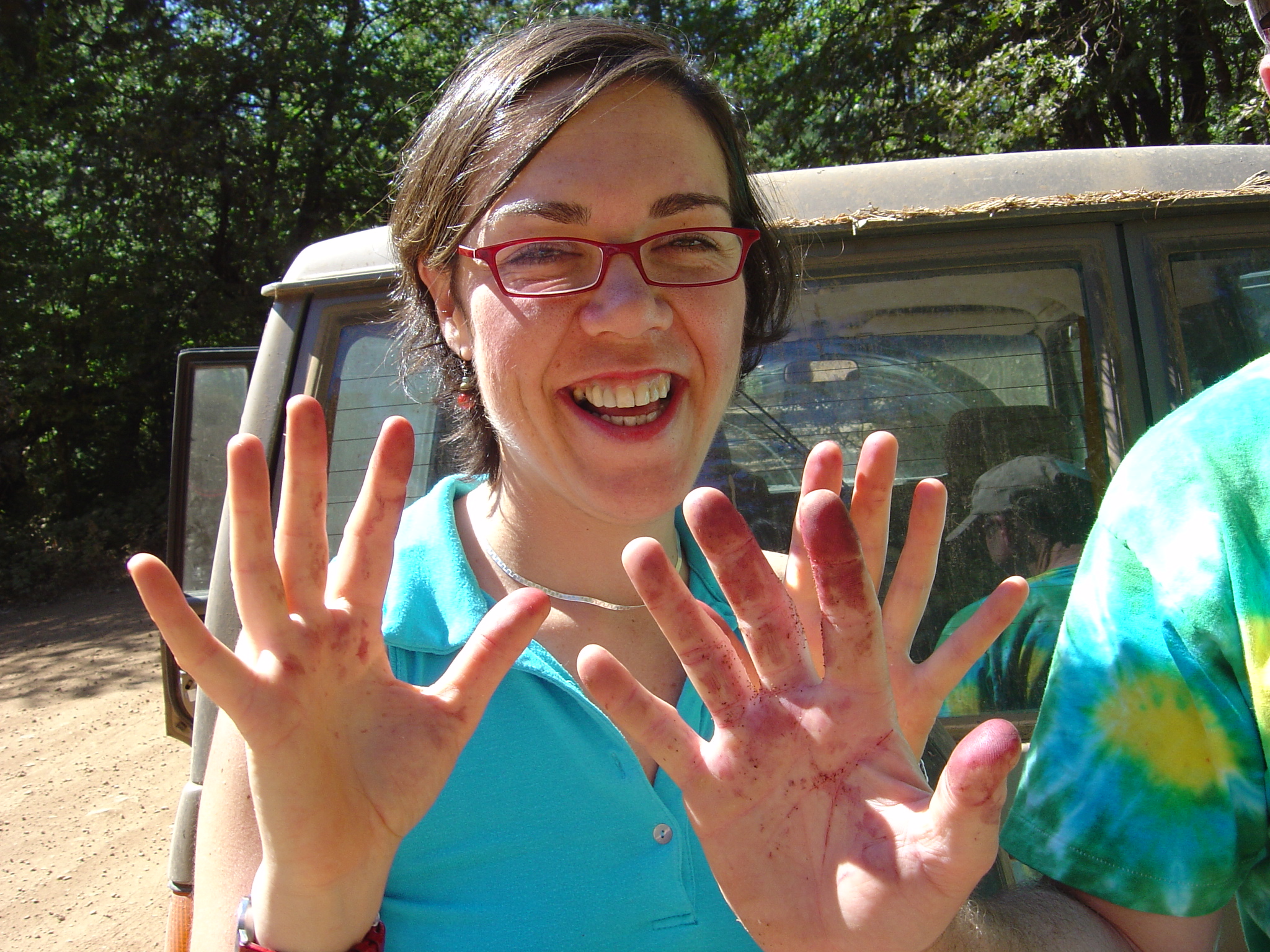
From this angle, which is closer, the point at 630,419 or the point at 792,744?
the point at 792,744

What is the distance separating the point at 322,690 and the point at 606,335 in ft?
1.96

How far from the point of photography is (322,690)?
0.99 m

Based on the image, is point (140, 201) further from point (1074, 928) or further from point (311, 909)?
point (1074, 928)

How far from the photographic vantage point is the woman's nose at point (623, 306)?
1.27m

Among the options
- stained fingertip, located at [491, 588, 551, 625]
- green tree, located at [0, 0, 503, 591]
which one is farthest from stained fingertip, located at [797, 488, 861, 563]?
green tree, located at [0, 0, 503, 591]

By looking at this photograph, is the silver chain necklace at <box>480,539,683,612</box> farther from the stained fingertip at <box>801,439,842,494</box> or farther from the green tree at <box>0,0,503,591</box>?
the green tree at <box>0,0,503,591</box>

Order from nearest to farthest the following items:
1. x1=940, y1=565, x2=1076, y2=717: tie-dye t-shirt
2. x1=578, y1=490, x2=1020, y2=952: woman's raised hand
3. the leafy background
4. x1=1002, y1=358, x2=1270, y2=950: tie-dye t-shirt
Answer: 1. x1=578, y1=490, x2=1020, y2=952: woman's raised hand
2. x1=1002, y1=358, x2=1270, y2=950: tie-dye t-shirt
3. x1=940, y1=565, x2=1076, y2=717: tie-dye t-shirt
4. the leafy background

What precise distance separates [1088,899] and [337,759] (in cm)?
87

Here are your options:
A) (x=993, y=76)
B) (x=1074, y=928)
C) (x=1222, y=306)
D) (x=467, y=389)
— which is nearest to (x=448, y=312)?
(x=467, y=389)

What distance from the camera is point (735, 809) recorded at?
0.95 m

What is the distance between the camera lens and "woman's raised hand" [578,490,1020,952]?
0.89 m

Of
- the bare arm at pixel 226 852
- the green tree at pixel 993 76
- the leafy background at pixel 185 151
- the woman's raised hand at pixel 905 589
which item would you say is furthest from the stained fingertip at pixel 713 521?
the leafy background at pixel 185 151

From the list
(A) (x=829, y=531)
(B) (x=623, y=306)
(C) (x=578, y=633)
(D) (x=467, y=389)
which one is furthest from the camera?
(D) (x=467, y=389)

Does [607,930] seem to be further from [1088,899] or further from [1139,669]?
[1139,669]
